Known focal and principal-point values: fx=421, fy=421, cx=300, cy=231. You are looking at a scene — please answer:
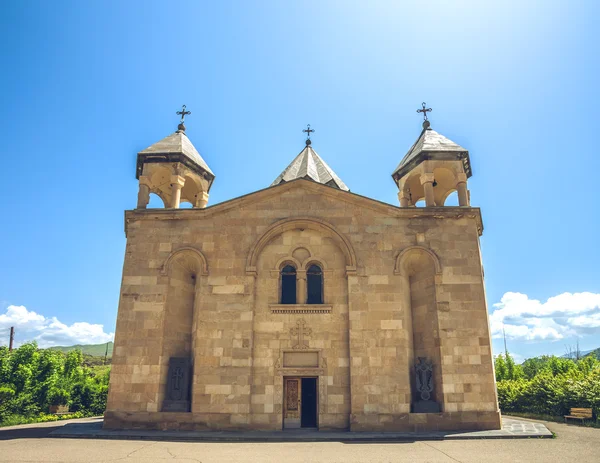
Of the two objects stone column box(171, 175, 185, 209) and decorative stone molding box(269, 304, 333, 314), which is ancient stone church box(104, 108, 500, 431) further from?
stone column box(171, 175, 185, 209)

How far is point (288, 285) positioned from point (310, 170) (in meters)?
8.01

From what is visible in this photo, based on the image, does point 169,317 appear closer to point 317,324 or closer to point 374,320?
point 317,324

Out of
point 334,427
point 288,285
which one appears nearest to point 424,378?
point 334,427

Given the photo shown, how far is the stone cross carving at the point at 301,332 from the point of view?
49.6ft

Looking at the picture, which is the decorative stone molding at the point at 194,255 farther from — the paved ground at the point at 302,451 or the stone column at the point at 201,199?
the paved ground at the point at 302,451

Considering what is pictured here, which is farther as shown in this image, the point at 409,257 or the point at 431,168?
the point at 431,168

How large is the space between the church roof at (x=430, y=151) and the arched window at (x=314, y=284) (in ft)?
21.3

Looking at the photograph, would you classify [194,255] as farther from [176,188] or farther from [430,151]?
[430,151]

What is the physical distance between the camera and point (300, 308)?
15445 mm

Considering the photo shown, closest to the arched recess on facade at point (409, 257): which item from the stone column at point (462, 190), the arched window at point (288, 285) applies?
the stone column at point (462, 190)

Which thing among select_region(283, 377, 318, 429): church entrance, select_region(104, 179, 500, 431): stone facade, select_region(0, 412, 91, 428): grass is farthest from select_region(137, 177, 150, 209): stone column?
select_region(0, 412, 91, 428): grass

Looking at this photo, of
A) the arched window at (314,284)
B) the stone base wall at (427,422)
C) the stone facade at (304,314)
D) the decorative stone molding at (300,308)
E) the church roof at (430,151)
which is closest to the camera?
the stone base wall at (427,422)

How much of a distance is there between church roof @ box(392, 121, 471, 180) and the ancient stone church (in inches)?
8.3

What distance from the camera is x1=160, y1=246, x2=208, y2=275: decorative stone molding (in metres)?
15.9
